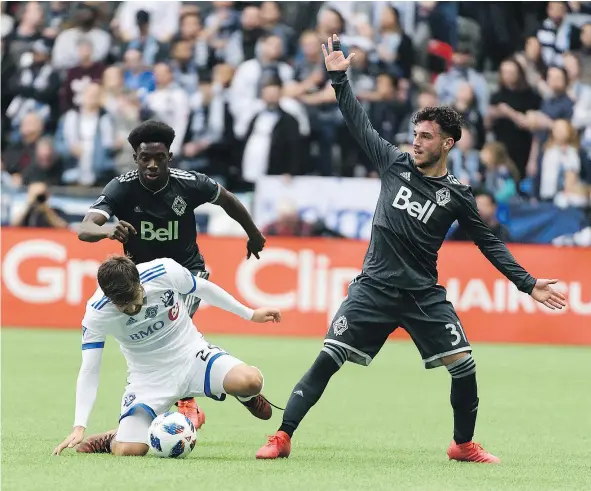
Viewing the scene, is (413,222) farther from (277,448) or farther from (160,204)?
(160,204)

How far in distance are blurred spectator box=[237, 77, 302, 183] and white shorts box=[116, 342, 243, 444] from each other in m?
10.7

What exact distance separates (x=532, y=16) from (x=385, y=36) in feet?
8.08

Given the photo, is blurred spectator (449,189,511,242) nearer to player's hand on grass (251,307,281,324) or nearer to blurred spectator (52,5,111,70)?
blurred spectator (52,5,111,70)

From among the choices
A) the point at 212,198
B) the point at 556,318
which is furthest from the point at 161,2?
the point at 212,198

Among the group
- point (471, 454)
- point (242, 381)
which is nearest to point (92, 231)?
point (242, 381)

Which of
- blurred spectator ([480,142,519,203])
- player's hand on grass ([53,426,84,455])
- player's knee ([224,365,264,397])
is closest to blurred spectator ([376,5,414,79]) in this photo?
blurred spectator ([480,142,519,203])

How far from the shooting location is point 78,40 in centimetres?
1983

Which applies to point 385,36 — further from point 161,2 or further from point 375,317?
point 375,317

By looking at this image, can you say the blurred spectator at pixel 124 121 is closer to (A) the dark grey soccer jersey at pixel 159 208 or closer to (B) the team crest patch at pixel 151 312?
(A) the dark grey soccer jersey at pixel 159 208

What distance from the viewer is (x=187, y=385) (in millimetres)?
7848

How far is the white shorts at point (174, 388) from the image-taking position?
764 cm

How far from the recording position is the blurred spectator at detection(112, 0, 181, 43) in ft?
→ 66.0

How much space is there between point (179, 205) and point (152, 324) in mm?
1441

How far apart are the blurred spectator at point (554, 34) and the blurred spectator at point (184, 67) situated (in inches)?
223
